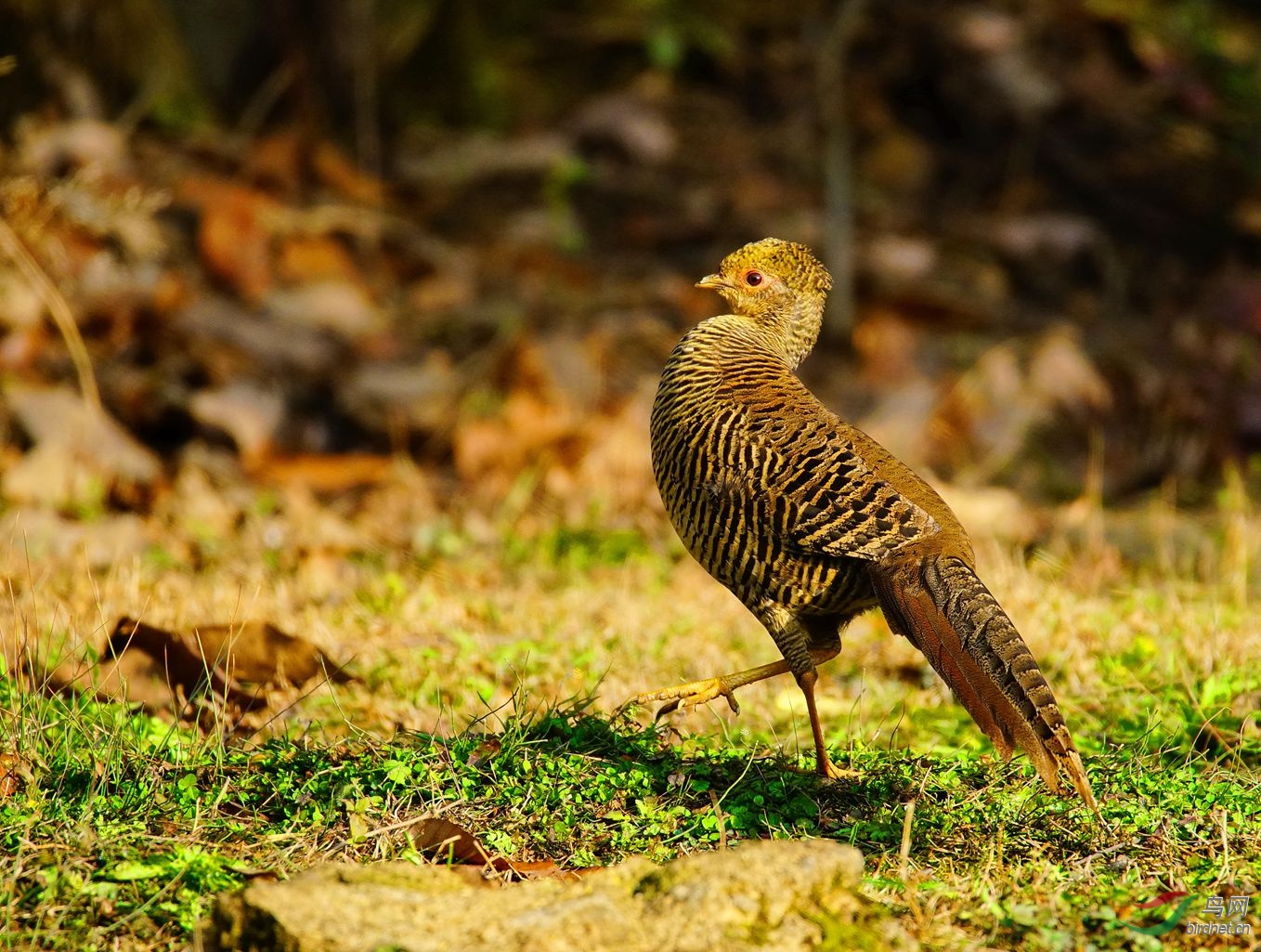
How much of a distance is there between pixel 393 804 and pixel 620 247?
723cm

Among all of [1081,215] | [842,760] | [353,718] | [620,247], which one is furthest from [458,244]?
[842,760]

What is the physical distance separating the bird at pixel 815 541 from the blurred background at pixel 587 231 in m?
3.05

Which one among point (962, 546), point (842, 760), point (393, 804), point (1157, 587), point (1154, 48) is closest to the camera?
point (393, 804)

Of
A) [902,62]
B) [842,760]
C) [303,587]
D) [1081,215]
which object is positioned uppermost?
[902,62]

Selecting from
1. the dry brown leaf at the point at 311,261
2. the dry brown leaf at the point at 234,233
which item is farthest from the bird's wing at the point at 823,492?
the dry brown leaf at the point at 311,261

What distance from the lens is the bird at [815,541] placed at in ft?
10.7

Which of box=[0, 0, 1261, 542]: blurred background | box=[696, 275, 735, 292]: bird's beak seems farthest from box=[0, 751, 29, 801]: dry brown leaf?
box=[0, 0, 1261, 542]: blurred background

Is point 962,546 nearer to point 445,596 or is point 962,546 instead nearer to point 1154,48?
point 445,596

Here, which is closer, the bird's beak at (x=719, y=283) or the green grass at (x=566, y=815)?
the green grass at (x=566, y=815)

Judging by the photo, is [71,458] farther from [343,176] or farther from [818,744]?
[818,744]

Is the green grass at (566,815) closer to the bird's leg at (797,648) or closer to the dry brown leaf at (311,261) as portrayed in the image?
the bird's leg at (797,648)

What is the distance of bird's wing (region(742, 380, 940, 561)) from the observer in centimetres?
363

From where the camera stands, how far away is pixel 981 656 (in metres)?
3.31

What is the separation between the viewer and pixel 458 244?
10.0 metres
